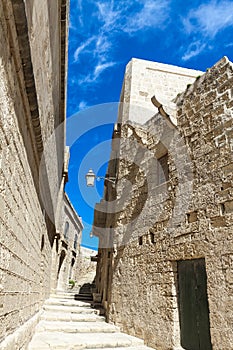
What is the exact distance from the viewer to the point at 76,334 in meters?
5.60

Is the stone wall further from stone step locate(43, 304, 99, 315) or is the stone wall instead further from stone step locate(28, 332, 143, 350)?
stone step locate(43, 304, 99, 315)

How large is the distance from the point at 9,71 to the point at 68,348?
4260mm

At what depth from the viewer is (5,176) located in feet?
6.76

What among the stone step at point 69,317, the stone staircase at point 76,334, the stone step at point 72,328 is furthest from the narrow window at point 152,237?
the stone step at point 69,317

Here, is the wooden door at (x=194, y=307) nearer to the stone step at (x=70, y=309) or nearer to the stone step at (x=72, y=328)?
the stone step at (x=72, y=328)

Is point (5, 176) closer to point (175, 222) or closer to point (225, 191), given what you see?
point (225, 191)

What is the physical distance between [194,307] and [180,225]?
4.53 ft

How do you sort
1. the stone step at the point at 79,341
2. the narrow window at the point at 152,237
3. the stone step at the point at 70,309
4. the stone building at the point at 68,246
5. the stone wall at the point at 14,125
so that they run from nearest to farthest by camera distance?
the stone wall at the point at 14,125, the stone step at the point at 79,341, the narrow window at the point at 152,237, the stone step at the point at 70,309, the stone building at the point at 68,246

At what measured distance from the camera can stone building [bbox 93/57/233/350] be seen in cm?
434

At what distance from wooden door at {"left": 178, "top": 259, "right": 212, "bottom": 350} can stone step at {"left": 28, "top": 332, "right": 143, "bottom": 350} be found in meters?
1.16

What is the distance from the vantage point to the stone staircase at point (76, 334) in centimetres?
452

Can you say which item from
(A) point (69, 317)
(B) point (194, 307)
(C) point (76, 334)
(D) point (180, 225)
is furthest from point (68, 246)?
(B) point (194, 307)

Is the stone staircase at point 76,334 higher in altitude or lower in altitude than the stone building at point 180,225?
lower

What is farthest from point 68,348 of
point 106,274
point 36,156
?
point 106,274
